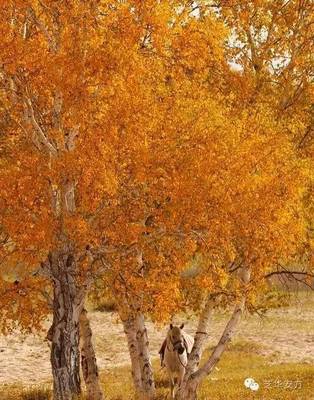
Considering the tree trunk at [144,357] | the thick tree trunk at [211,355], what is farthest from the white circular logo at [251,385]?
the tree trunk at [144,357]

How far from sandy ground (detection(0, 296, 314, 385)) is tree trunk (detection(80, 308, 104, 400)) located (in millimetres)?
10932

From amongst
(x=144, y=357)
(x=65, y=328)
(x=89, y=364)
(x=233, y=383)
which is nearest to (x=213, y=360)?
(x=144, y=357)

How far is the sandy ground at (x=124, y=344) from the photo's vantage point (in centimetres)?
3644

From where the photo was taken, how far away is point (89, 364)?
73.1 feet

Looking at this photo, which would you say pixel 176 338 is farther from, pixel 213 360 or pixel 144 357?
pixel 213 360

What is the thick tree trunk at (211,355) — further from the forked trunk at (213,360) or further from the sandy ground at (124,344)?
the sandy ground at (124,344)

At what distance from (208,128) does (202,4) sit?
429 cm

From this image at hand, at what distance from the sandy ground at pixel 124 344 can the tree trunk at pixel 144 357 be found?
12589 mm

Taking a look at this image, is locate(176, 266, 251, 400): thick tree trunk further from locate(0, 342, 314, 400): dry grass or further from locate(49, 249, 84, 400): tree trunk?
locate(49, 249, 84, 400): tree trunk

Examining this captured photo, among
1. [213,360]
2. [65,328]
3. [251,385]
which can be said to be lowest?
[251,385]

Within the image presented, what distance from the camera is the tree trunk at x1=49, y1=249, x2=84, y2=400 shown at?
17328 millimetres

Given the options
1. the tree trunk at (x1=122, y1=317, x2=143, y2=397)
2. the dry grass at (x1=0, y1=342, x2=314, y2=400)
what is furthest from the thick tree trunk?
the dry grass at (x1=0, y1=342, x2=314, y2=400)

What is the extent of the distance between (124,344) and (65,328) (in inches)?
1059

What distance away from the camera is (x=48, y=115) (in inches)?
720
